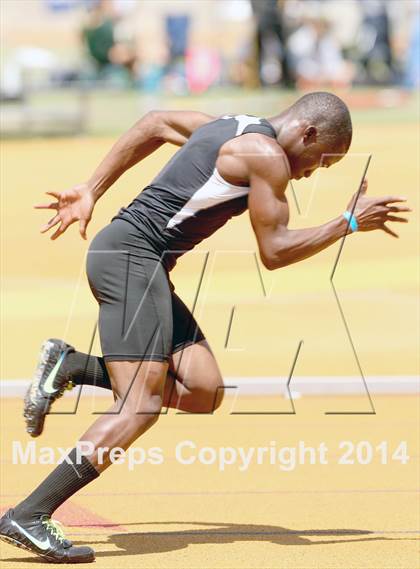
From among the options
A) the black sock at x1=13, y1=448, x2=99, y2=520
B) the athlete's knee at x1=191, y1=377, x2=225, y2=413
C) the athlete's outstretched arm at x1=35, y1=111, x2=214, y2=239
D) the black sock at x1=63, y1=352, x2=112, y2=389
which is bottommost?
the black sock at x1=13, y1=448, x2=99, y2=520

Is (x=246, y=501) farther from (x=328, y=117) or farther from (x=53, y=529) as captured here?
(x=328, y=117)

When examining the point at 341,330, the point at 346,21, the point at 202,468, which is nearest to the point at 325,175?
the point at 341,330

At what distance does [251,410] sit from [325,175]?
12108mm

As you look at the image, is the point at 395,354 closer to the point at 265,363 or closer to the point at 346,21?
the point at 265,363

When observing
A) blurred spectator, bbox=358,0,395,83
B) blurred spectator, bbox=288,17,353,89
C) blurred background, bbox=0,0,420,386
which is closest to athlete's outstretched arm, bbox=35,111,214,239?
blurred background, bbox=0,0,420,386

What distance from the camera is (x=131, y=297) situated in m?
5.93

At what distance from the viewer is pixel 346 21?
5006 centimetres

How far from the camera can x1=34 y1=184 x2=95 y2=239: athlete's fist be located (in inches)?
251

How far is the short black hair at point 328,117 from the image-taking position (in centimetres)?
596

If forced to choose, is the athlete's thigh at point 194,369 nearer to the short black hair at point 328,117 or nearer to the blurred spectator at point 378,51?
the short black hair at point 328,117

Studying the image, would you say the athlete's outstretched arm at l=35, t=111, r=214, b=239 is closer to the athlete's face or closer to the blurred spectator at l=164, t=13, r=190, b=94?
the athlete's face

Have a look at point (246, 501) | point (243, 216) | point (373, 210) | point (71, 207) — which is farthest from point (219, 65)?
point (373, 210)

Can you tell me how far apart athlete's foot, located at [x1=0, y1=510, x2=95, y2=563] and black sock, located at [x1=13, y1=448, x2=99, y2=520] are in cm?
4

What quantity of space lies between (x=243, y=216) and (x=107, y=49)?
74.6 feet
